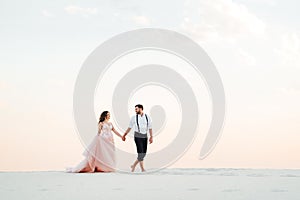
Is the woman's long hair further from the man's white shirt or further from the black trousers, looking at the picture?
the black trousers

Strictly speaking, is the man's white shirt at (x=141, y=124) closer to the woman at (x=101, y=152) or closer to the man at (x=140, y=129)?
the man at (x=140, y=129)

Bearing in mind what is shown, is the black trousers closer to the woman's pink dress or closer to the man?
the man

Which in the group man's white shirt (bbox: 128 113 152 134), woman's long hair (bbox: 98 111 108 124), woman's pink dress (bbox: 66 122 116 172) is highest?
woman's long hair (bbox: 98 111 108 124)

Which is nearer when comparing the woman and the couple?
the couple

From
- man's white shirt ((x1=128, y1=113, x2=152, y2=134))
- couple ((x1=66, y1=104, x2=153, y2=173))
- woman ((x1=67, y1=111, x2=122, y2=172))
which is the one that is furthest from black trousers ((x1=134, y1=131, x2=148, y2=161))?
woman ((x1=67, y1=111, x2=122, y2=172))

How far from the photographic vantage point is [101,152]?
648 inches

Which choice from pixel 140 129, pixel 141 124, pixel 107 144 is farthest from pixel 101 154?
pixel 141 124

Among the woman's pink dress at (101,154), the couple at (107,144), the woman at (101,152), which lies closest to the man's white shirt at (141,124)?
the couple at (107,144)

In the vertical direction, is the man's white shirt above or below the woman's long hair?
below

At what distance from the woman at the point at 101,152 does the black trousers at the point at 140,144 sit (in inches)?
33.2

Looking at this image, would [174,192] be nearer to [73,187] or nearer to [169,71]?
[73,187]

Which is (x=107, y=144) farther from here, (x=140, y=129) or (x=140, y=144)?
(x=140, y=129)

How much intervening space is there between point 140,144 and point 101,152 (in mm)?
1604

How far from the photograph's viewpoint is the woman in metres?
16.3
